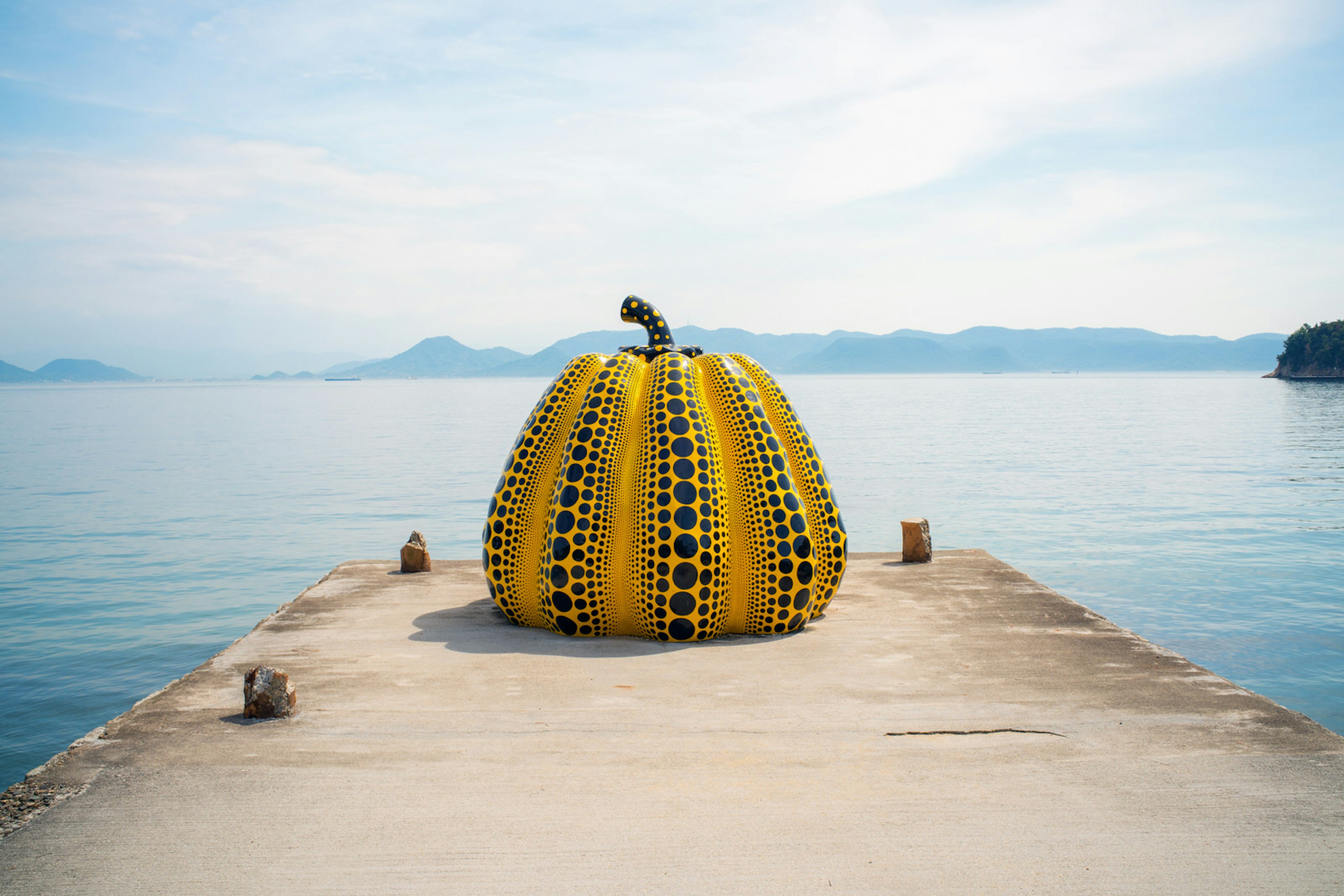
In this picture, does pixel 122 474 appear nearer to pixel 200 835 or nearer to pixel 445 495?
pixel 445 495

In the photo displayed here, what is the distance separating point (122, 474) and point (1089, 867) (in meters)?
32.3

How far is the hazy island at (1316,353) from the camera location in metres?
115

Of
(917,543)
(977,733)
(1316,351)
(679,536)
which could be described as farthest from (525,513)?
(1316,351)

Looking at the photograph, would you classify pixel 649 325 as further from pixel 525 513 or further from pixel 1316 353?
pixel 1316 353

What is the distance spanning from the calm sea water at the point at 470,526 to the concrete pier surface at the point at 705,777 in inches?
155

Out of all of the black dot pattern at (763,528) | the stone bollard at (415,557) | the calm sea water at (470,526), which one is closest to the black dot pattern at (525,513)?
the black dot pattern at (763,528)

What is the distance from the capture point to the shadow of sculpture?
6844 mm

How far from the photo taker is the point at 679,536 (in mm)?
6820

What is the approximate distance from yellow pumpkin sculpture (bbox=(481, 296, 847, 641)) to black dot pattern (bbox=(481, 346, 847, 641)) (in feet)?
0.04

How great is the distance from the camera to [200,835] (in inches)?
163

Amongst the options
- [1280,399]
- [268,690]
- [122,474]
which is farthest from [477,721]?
[1280,399]

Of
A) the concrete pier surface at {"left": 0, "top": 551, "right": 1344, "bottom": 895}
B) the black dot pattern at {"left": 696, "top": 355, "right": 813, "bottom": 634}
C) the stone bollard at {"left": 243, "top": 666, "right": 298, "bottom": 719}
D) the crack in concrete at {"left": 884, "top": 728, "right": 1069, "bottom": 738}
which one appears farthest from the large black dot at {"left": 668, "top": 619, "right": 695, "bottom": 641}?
the stone bollard at {"left": 243, "top": 666, "right": 298, "bottom": 719}

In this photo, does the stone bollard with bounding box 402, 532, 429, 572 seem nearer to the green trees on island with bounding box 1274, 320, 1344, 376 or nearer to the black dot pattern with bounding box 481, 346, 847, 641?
the black dot pattern with bounding box 481, 346, 847, 641

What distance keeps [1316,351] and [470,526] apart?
136112 millimetres
